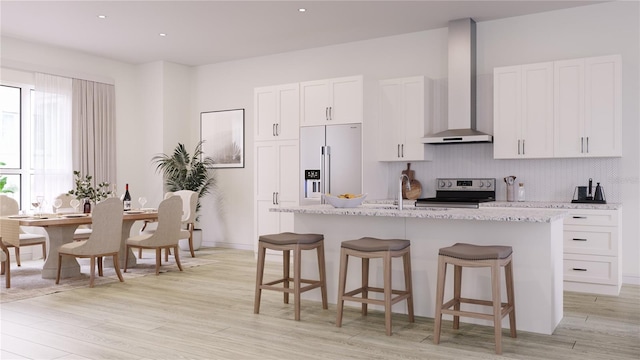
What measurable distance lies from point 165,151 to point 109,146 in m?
0.84

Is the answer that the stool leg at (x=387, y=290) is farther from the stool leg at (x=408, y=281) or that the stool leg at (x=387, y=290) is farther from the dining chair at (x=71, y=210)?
the dining chair at (x=71, y=210)

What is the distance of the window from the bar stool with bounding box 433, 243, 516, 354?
633 cm

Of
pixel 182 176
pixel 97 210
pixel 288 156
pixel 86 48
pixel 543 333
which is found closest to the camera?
pixel 543 333

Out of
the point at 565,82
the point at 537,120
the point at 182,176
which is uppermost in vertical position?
the point at 565,82

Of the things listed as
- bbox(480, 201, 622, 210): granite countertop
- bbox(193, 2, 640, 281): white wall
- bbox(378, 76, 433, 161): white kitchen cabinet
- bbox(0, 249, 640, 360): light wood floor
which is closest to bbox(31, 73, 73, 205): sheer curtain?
bbox(193, 2, 640, 281): white wall

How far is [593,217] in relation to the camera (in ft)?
16.7

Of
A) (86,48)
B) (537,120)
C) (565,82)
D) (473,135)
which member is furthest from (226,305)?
(86,48)

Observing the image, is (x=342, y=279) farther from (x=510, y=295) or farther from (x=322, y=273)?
(x=510, y=295)

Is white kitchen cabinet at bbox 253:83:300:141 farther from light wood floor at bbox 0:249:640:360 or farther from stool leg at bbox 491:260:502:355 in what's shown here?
stool leg at bbox 491:260:502:355

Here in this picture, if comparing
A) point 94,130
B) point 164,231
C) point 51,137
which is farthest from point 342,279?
point 94,130

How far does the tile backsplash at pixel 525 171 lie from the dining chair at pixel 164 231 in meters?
2.69

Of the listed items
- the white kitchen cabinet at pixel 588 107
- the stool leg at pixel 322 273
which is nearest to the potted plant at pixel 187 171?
the stool leg at pixel 322 273

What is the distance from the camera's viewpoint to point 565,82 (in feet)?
17.8

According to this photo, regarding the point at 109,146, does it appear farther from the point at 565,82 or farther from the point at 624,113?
the point at 624,113
